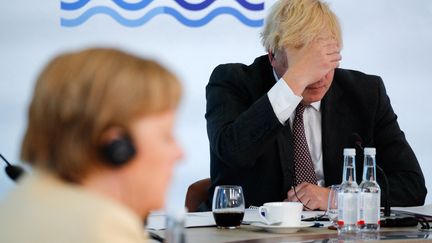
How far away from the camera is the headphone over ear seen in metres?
0.73

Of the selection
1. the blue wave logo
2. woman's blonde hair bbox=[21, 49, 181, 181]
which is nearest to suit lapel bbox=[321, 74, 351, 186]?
the blue wave logo

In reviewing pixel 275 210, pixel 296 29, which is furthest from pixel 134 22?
pixel 275 210

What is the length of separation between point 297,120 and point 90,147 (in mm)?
1850

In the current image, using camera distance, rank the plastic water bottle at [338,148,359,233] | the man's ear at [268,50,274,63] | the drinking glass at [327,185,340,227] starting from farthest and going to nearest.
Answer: the man's ear at [268,50,274,63] < the drinking glass at [327,185,340,227] < the plastic water bottle at [338,148,359,233]

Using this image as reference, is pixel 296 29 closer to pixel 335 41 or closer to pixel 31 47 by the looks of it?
pixel 335 41

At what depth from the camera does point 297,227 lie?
1888 millimetres

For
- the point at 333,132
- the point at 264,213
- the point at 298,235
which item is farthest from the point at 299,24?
the point at 298,235

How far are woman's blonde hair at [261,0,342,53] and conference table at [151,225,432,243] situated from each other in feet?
2.60

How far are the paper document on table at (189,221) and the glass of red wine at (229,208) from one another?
0.07 metres

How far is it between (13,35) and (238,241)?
2316 millimetres

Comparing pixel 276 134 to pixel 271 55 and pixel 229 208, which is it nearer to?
pixel 271 55

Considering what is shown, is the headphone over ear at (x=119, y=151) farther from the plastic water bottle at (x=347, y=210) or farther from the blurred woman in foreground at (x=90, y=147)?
the plastic water bottle at (x=347, y=210)

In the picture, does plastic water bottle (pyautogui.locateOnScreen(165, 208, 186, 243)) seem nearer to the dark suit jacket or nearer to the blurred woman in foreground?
the blurred woman in foreground

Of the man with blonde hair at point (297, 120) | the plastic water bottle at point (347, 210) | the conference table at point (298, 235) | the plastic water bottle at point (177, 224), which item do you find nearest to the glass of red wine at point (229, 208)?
the conference table at point (298, 235)
